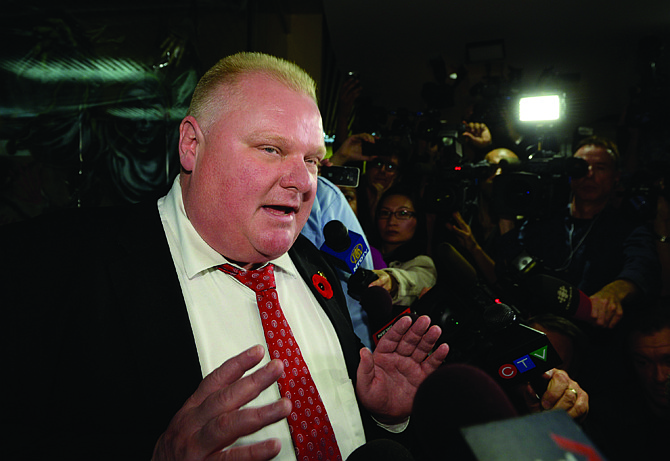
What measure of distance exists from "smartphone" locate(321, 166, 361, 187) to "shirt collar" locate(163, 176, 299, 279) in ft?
3.50

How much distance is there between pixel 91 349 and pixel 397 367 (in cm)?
72

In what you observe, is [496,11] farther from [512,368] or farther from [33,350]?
[33,350]

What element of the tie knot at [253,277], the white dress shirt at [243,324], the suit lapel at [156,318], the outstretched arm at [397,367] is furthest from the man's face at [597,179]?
the suit lapel at [156,318]

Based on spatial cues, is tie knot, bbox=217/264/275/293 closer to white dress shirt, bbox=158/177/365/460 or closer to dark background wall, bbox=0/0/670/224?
white dress shirt, bbox=158/177/365/460

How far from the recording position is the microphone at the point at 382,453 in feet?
2.20

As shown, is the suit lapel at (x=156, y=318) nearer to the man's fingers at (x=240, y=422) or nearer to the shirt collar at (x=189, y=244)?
the shirt collar at (x=189, y=244)

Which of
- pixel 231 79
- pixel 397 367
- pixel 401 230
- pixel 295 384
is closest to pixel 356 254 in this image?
pixel 397 367

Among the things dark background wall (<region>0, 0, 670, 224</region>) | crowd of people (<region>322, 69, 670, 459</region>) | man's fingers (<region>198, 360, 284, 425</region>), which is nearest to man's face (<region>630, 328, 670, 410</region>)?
crowd of people (<region>322, 69, 670, 459</region>)

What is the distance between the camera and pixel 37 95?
1609 millimetres

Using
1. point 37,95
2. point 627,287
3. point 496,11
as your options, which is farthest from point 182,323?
point 496,11

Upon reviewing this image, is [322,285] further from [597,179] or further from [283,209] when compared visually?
[597,179]

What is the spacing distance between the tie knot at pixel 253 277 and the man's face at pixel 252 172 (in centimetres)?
3

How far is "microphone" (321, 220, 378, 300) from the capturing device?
1.40 meters

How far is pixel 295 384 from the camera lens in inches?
39.7
